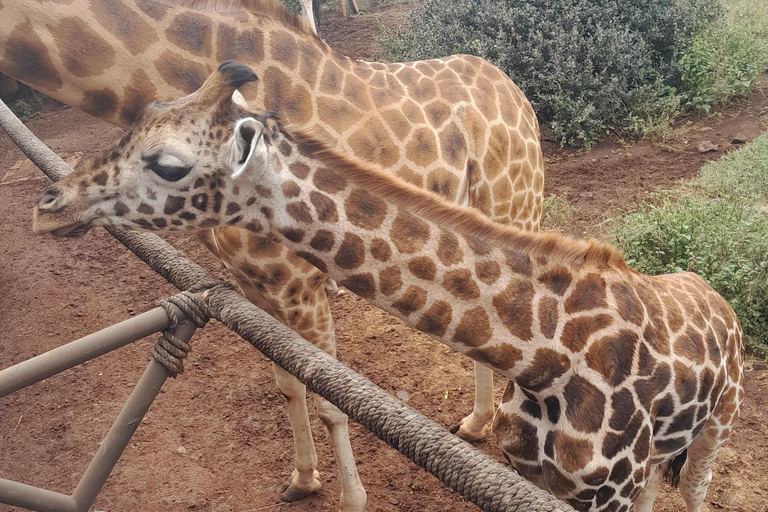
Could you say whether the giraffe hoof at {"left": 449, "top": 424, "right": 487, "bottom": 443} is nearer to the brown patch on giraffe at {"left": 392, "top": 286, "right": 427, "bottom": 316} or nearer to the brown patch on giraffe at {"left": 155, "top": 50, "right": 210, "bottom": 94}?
the brown patch on giraffe at {"left": 392, "top": 286, "right": 427, "bottom": 316}

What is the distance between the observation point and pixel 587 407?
7.25 feet

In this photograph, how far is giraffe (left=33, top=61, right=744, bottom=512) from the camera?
221cm

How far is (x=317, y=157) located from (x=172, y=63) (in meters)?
1.09

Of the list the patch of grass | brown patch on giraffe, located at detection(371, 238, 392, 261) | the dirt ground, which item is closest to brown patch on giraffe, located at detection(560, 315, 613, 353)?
brown patch on giraffe, located at detection(371, 238, 392, 261)

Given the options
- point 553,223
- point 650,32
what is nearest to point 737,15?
point 650,32

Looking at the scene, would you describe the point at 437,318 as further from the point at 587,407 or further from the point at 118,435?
the point at 118,435

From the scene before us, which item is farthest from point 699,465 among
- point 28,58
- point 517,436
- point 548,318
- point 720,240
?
point 28,58

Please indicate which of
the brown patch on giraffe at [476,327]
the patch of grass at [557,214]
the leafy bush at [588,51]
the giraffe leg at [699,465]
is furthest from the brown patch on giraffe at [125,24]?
the leafy bush at [588,51]

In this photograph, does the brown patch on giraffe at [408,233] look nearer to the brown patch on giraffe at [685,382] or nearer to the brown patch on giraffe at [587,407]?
the brown patch on giraffe at [587,407]

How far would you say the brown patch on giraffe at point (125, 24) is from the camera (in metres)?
2.88

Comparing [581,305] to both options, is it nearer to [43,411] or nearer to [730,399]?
[730,399]

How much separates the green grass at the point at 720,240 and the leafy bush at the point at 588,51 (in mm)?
1809

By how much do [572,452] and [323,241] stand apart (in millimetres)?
1131

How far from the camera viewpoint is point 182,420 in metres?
4.47
